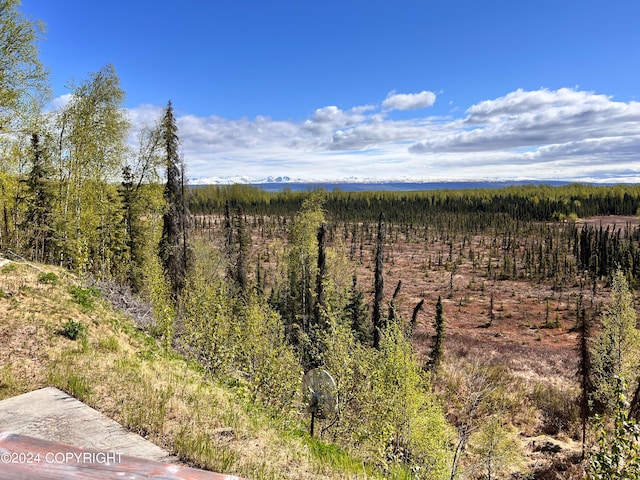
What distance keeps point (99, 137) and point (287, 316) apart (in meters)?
25.4

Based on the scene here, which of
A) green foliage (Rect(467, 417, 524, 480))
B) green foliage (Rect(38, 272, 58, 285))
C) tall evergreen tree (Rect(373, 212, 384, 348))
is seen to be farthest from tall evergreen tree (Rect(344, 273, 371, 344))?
green foliage (Rect(38, 272, 58, 285))

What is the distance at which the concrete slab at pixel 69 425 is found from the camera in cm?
451

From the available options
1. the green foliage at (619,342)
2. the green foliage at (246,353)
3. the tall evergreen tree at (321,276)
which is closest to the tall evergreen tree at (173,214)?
the green foliage at (246,353)

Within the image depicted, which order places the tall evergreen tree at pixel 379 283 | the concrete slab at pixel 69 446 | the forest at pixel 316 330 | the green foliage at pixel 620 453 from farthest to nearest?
1. the tall evergreen tree at pixel 379 283
2. the forest at pixel 316 330
3. the green foliage at pixel 620 453
4. the concrete slab at pixel 69 446

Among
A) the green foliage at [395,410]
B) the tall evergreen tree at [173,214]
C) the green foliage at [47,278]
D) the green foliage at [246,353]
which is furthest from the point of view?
the tall evergreen tree at [173,214]

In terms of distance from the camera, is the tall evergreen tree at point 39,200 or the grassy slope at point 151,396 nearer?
the grassy slope at point 151,396

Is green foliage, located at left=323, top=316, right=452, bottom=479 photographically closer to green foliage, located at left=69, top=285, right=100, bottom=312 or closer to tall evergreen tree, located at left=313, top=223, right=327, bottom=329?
green foliage, located at left=69, top=285, right=100, bottom=312

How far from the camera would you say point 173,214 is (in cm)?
2388

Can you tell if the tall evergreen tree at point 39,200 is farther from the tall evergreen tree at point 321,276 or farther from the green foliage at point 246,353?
the tall evergreen tree at point 321,276

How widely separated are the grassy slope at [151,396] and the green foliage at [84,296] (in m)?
0.90

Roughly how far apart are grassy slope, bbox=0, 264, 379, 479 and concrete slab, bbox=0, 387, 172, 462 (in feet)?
0.63

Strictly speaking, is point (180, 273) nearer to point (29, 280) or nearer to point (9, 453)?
point (29, 280)

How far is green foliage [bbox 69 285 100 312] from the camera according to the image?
10461mm

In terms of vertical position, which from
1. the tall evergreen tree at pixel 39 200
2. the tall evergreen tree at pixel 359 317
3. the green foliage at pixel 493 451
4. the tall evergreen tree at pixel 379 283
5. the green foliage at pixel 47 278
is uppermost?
the tall evergreen tree at pixel 39 200
